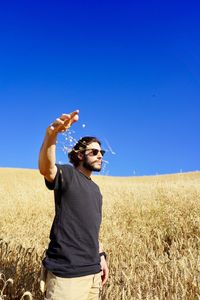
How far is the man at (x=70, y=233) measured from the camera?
134 inches

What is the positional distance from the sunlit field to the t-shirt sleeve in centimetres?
78

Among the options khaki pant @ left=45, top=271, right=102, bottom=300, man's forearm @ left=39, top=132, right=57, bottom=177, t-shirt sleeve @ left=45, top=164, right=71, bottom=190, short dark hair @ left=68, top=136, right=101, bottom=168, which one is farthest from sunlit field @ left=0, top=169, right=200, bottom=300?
short dark hair @ left=68, top=136, right=101, bottom=168

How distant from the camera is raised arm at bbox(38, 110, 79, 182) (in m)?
3.22

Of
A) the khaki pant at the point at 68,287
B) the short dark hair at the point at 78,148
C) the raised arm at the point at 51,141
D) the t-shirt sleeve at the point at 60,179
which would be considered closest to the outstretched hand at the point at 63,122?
the raised arm at the point at 51,141

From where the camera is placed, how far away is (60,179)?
3.50 m

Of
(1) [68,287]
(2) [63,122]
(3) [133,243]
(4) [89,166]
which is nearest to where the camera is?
(2) [63,122]

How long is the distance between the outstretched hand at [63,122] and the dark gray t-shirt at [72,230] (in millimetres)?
381

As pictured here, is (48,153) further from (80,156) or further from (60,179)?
(80,156)

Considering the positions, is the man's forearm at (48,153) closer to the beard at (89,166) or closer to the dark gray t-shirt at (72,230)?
the dark gray t-shirt at (72,230)

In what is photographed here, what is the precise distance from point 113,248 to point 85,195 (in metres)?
2.70

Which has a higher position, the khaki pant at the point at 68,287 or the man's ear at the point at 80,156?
the man's ear at the point at 80,156

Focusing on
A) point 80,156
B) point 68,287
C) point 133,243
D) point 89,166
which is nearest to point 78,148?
point 80,156

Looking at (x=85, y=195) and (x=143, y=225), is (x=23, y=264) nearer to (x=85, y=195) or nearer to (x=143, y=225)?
(x=85, y=195)

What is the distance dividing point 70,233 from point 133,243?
3042 millimetres
